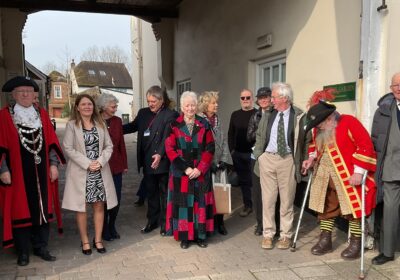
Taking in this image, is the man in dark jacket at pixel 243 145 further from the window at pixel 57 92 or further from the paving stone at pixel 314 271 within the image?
the window at pixel 57 92

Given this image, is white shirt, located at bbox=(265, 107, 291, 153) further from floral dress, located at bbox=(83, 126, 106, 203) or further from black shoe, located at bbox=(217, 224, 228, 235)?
floral dress, located at bbox=(83, 126, 106, 203)

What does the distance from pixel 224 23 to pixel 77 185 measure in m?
5.78

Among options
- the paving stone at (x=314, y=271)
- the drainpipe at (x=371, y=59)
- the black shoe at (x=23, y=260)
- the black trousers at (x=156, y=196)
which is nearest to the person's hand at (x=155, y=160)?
the black trousers at (x=156, y=196)

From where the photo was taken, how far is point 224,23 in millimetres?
8734

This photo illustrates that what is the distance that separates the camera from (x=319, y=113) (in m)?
3.93

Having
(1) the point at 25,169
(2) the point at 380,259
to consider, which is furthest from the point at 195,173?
(2) the point at 380,259

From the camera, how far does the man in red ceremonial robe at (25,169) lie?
3809 millimetres

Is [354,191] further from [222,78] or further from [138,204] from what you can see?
[222,78]

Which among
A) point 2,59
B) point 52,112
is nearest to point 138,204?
point 2,59

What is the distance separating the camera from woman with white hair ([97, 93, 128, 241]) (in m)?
4.65

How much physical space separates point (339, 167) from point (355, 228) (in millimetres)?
685

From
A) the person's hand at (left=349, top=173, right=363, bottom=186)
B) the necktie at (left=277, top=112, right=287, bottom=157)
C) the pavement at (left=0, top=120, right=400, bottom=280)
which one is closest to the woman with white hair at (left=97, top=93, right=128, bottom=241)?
the pavement at (left=0, top=120, right=400, bottom=280)

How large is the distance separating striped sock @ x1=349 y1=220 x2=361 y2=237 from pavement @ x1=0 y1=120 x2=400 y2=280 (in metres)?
0.28

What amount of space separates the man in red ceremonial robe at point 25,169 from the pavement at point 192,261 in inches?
10.5
